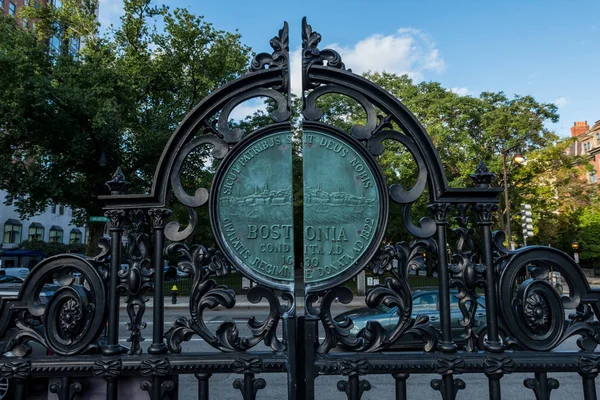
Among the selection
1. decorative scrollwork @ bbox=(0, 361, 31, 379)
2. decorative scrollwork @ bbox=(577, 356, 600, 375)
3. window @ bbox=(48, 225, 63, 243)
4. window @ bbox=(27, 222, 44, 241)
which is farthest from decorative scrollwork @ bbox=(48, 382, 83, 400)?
window @ bbox=(48, 225, 63, 243)

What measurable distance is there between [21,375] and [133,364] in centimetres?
91

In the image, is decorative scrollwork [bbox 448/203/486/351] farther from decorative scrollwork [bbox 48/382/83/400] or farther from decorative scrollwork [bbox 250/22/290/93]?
decorative scrollwork [bbox 48/382/83/400]

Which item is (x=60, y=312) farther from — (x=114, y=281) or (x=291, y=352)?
(x=291, y=352)

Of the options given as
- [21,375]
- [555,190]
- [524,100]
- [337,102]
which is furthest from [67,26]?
[555,190]

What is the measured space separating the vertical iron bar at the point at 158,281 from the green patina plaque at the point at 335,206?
3.92ft

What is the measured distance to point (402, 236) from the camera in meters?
28.6

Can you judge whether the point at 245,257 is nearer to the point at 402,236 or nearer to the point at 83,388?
the point at 83,388

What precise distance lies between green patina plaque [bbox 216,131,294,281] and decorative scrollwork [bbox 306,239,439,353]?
42cm

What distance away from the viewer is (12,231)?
36.2 metres

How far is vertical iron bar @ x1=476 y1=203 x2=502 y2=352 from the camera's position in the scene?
3.00m

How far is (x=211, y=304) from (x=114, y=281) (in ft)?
2.69

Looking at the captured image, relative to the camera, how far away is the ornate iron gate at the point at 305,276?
2982 mm

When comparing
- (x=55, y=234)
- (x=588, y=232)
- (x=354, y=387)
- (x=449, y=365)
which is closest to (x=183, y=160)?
(x=354, y=387)

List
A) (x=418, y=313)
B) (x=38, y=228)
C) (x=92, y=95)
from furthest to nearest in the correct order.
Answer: (x=38, y=228) < (x=92, y=95) < (x=418, y=313)
